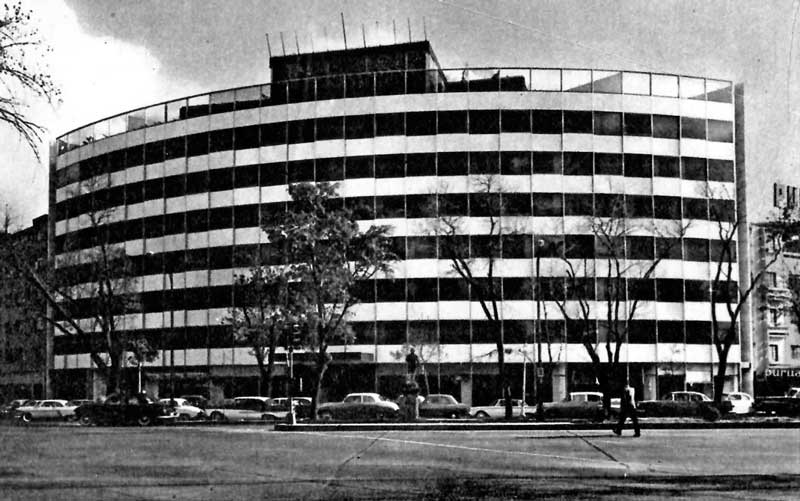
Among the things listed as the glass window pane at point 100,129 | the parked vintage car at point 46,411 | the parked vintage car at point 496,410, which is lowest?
the parked vintage car at point 496,410

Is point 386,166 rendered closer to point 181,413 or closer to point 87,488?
point 181,413

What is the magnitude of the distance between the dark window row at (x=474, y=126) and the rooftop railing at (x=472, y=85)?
1.70 m

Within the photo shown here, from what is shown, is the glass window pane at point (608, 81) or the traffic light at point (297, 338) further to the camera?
the glass window pane at point (608, 81)

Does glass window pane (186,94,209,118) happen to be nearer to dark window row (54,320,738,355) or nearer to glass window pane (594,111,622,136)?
dark window row (54,320,738,355)

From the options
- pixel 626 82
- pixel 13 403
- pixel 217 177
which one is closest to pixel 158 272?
pixel 217 177

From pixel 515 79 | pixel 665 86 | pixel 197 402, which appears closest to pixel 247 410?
pixel 197 402

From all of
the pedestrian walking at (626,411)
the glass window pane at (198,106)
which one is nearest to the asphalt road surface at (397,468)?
the pedestrian walking at (626,411)

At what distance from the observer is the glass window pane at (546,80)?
64000 millimetres

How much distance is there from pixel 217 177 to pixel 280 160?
17.0 feet

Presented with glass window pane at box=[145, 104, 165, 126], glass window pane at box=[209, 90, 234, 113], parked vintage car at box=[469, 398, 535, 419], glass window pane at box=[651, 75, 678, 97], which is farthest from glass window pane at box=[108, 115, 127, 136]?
glass window pane at box=[651, 75, 678, 97]

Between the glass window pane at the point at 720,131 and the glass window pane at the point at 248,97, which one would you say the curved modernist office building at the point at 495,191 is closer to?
the glass window pane at the point at 720,131

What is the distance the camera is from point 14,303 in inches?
1923

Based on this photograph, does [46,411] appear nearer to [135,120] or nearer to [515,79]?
[135,120]

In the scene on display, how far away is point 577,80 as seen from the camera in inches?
Result: 2534
